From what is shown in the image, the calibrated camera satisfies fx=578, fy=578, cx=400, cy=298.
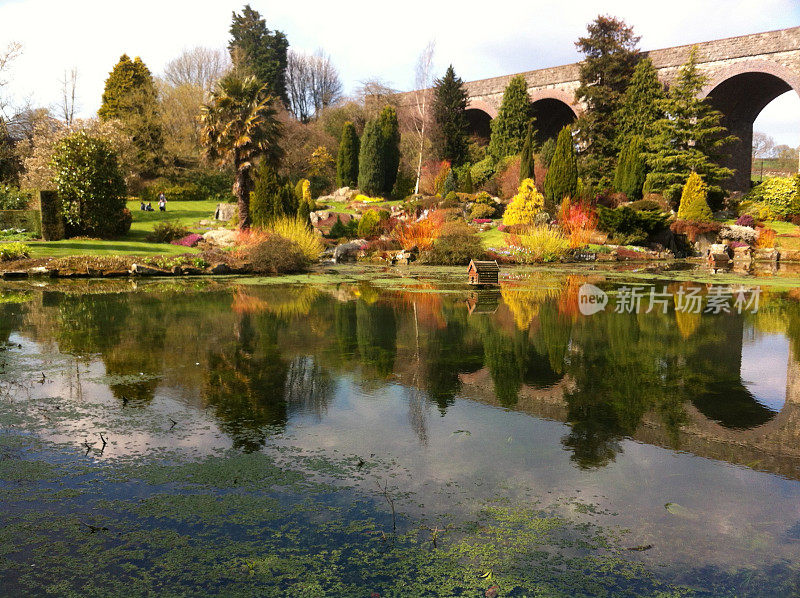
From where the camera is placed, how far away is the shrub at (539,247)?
20.9 metres

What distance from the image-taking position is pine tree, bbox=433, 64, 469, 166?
39.5m

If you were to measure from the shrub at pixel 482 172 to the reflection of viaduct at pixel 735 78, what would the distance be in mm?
6236

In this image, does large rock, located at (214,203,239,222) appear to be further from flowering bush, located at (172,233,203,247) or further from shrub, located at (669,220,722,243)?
shrub, located at (669,220,722,243)

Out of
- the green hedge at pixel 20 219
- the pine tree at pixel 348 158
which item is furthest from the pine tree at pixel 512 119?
the green hedge at pixel 20 219

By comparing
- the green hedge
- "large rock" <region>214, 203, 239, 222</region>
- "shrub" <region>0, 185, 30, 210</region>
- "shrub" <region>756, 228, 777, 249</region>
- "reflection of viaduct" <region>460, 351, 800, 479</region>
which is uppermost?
"shrub" <region>0, 185, 30, 210</region>

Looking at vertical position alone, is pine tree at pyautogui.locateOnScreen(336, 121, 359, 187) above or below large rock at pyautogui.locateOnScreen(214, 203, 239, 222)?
above

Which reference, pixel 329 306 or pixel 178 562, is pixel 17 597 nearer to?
pixel 178 562

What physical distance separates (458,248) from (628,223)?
8.97 m

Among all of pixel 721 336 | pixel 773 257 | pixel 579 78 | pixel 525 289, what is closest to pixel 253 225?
pixel 525 289

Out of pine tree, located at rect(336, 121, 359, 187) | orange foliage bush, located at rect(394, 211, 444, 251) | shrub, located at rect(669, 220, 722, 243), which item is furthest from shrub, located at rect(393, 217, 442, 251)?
pine tree, located at rect(336, 121, 359, 187)

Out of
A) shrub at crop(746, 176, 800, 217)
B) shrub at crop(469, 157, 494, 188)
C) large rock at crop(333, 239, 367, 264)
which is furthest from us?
shrub at crop(469, 157, 494, 188)

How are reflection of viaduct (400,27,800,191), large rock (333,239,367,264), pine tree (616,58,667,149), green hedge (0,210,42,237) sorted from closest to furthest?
green hedge (0,210,42,237) < large rock (333,239,367,264) < reflection of viaduct (400,27,800,191) < pine tree (616,58,667,149)

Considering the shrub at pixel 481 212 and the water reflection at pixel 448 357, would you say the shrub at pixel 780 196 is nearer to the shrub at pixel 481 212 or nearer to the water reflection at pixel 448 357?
the shrub at pixel 481 212

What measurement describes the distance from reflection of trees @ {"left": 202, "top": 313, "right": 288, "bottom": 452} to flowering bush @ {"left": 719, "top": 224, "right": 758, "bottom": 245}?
2448 centimetres
